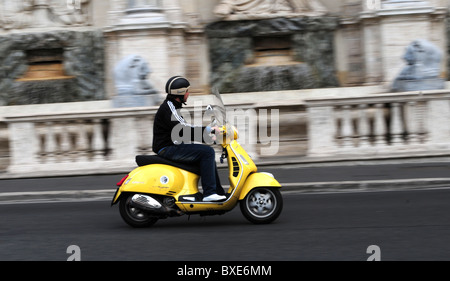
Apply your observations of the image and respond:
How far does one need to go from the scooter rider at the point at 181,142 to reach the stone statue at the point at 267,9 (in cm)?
930

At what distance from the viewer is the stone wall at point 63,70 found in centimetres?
1703

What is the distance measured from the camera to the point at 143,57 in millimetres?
15836

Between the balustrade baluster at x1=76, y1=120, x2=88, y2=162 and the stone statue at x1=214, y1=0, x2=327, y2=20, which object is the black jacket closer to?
the balustrade baluster at x1=76, y1=120, x2=88, y2=162

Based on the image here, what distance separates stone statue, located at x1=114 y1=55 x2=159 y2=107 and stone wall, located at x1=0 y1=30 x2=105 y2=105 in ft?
5.84

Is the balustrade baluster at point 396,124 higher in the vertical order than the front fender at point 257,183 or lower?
higher

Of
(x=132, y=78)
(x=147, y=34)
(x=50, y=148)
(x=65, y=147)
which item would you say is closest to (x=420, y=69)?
(x=147, y=34)

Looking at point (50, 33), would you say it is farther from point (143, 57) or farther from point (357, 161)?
point (357, 161)

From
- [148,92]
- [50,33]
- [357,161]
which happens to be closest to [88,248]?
[357,161]

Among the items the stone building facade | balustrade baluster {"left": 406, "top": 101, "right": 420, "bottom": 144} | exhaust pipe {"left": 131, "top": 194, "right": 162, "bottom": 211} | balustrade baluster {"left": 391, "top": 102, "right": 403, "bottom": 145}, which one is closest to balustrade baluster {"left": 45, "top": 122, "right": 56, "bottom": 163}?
the stone building facade

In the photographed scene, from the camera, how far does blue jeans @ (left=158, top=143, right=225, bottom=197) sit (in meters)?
7.80

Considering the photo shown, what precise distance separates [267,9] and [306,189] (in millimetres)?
7367

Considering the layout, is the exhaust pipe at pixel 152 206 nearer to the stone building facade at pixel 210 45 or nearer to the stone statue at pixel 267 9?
the stone building facade at pixel 210 45

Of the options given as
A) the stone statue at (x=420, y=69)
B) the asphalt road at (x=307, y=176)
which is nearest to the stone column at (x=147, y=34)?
the asphalt road at (x=307, y=176)
